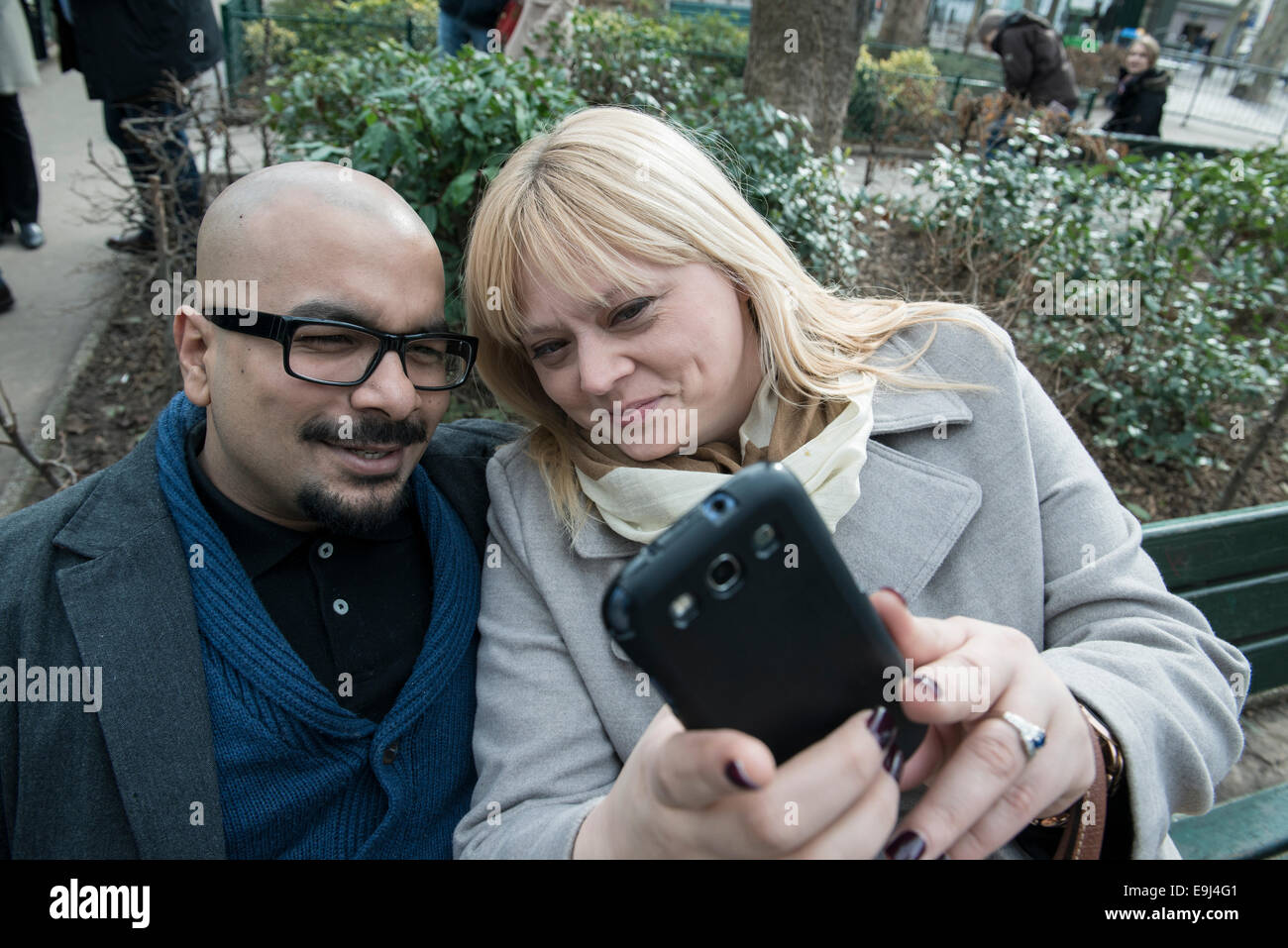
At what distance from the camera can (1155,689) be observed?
156 cm

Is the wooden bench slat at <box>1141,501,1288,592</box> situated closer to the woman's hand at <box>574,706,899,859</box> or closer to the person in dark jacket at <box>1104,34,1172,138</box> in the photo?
the woman's hand at <box>574,706,899,859</box>

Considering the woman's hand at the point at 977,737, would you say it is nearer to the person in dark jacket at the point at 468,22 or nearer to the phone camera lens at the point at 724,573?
the phone camera lens at the point at 724,573

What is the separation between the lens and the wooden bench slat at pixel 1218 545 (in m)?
2.39

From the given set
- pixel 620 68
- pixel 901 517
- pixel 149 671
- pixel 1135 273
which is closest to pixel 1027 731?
pixel 901 517

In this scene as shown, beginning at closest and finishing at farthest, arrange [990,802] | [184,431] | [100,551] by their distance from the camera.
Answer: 1. [990,802]
2. [100,551]
3. [184,431]

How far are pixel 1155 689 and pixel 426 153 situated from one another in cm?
328

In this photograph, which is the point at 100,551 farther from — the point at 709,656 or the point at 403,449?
the point at 709,656

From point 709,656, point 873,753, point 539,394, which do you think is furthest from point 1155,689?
point 539,394

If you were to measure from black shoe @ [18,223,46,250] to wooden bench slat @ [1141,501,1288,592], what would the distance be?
21.2ft

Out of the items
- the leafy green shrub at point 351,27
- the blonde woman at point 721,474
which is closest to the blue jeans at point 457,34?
the leafy green shrub at point 351,27

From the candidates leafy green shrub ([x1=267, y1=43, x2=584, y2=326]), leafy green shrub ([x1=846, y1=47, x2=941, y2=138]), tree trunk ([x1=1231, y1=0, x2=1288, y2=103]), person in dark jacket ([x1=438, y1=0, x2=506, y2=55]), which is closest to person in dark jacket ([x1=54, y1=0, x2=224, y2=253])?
leafy green shrub ([x1=267, y1=43, x2=584, y2=326])

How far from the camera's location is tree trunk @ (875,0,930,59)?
58.8 ft

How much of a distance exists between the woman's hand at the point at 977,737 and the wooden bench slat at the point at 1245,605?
162 centimetres
